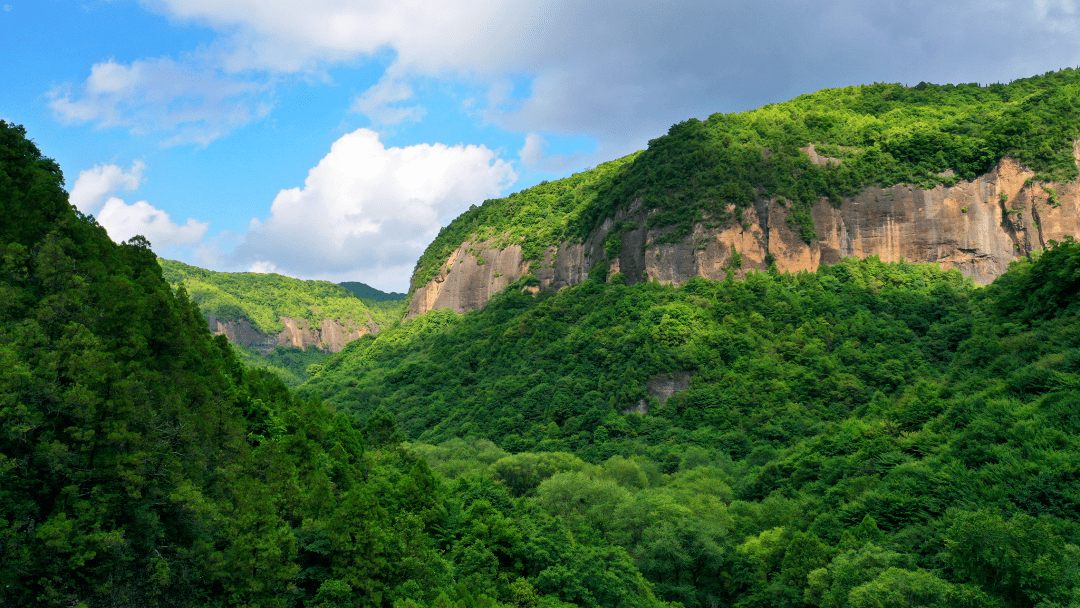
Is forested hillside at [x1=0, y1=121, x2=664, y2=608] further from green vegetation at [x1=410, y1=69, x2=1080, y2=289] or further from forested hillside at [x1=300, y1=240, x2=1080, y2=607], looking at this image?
green vegetation at [x1=410, y1=69, x2=1080, y2=289]

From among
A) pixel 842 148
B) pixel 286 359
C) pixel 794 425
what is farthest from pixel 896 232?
pixel 286 359

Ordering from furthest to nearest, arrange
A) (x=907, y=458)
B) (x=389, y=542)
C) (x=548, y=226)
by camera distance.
Result: 1. (x=548, y=226)
2. (x=907, y=458)
3. (x=389, y=542)

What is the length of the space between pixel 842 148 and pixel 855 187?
24.6 ft

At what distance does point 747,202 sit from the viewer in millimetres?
84562

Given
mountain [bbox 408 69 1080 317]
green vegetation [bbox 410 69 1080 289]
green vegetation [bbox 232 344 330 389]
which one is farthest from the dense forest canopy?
green vegetation [bbox 232 344 330 389]

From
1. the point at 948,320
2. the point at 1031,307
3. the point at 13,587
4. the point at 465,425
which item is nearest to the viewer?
the point at 13,587

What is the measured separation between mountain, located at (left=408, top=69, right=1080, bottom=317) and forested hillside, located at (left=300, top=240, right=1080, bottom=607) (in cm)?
389

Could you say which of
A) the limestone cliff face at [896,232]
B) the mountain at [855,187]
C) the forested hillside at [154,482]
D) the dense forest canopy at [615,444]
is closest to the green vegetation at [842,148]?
the mountain at [855,187]

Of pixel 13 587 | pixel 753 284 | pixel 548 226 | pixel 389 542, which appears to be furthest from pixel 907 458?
pixel 548 226

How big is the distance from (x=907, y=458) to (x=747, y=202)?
48.2 meters

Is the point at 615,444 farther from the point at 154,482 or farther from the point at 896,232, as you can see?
the point at 154,482

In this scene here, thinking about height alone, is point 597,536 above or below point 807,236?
below

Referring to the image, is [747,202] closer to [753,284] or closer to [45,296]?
[753,284]

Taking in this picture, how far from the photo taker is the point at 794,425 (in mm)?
63281
